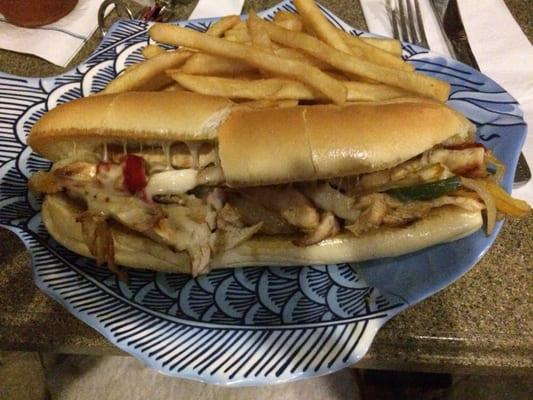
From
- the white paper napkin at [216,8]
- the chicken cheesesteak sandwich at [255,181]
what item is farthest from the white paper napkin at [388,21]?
the chicken cheesesteak sandwich at [255,181]

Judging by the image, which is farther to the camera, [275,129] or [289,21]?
[289,21]

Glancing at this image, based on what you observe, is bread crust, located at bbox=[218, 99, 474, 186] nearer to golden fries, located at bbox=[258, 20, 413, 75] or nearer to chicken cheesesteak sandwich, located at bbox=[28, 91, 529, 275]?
chicken cheesesteak sandwich, located at bbox=[28, 91, 529, 275]

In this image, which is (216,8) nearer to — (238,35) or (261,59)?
(238,35)

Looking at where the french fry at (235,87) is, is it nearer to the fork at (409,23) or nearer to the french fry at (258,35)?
the french fry at (258,35)

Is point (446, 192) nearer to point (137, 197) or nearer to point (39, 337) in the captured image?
point (137, 197)

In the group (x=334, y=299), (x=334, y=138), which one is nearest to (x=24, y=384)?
(x=334, y=299)

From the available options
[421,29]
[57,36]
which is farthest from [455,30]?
[57,36]

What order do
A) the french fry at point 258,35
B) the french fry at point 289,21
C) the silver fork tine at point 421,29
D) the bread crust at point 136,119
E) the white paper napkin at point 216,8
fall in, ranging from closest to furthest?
the bread crust at point 136,119 → the french fry at point 258,35 → the french fry at point 289,21 → the silver fork tine at point 421,29 → the white paper napkin at point 216,8
